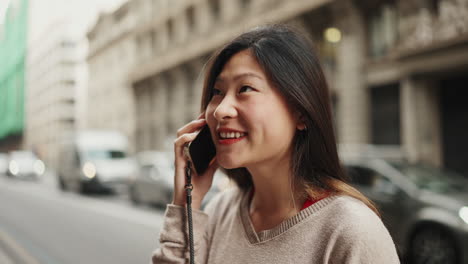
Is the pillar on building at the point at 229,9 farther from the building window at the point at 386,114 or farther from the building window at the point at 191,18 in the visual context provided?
the building window at the point at 386,114

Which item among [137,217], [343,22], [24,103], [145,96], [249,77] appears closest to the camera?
[249,77]

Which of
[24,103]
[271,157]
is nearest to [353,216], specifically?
[271,157]

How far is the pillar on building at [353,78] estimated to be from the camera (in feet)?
57.5

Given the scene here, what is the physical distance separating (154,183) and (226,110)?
41.8ft

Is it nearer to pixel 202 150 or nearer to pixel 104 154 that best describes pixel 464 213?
pixel 202 150

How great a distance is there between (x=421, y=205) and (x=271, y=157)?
19.1ft

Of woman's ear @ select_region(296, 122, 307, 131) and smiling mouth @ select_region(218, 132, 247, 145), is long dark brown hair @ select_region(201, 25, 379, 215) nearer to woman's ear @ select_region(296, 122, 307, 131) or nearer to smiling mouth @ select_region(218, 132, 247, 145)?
woman's ear @ select_region(296, 122, 307, 131)

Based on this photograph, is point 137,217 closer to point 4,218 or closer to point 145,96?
point 4,218

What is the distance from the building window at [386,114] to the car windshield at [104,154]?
10.2m

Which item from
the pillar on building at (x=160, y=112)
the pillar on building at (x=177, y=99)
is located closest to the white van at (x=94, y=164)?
the pillar on building at (x=177, y=99)

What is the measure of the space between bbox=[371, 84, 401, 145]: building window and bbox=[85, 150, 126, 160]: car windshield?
10189 mm

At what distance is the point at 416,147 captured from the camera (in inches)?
598

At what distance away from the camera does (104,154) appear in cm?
2052

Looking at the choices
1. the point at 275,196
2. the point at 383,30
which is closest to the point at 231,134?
the point at 275,196
